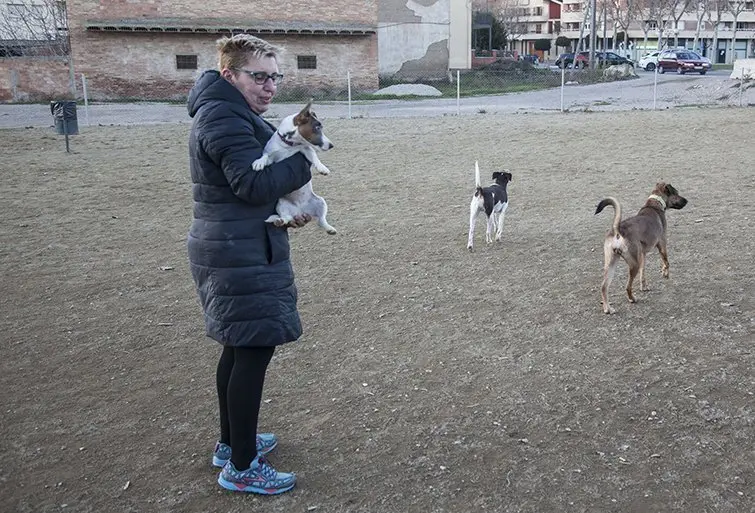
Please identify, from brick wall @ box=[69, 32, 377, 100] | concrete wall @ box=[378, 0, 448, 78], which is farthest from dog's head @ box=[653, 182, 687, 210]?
concrete wall @ box=[378, 0, 448, 78]

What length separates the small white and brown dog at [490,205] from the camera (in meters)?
6.89

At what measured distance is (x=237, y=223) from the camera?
2.74 meters

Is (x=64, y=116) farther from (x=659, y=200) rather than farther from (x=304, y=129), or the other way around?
(x=304, y=129)

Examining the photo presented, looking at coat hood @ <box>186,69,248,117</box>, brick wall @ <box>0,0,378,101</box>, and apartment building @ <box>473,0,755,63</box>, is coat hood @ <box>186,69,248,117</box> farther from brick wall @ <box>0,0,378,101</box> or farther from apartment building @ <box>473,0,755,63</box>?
apartment building @ <box>473,0,755,63</box>

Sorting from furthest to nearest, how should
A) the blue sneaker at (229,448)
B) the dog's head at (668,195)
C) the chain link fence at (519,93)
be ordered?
the chain link fence at (519,93), the dog's head at (668,195), the blue sneaker at (229,448)

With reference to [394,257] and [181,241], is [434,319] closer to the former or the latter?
[394,257]

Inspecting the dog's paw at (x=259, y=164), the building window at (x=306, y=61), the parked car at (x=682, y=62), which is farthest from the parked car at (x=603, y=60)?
the dog's paw at (x=259, y=164)

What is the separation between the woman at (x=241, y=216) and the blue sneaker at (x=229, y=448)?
359 mm

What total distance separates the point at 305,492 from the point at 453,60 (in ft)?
122

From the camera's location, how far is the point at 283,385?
4180 millimetres

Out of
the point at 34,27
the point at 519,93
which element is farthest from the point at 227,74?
the point at 34,27

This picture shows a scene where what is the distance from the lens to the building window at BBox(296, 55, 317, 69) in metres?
31.9

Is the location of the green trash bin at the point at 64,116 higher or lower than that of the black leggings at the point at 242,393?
higher

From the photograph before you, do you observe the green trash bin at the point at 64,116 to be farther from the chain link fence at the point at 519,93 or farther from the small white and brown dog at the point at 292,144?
the small white and brown dog at the point at 292,144
